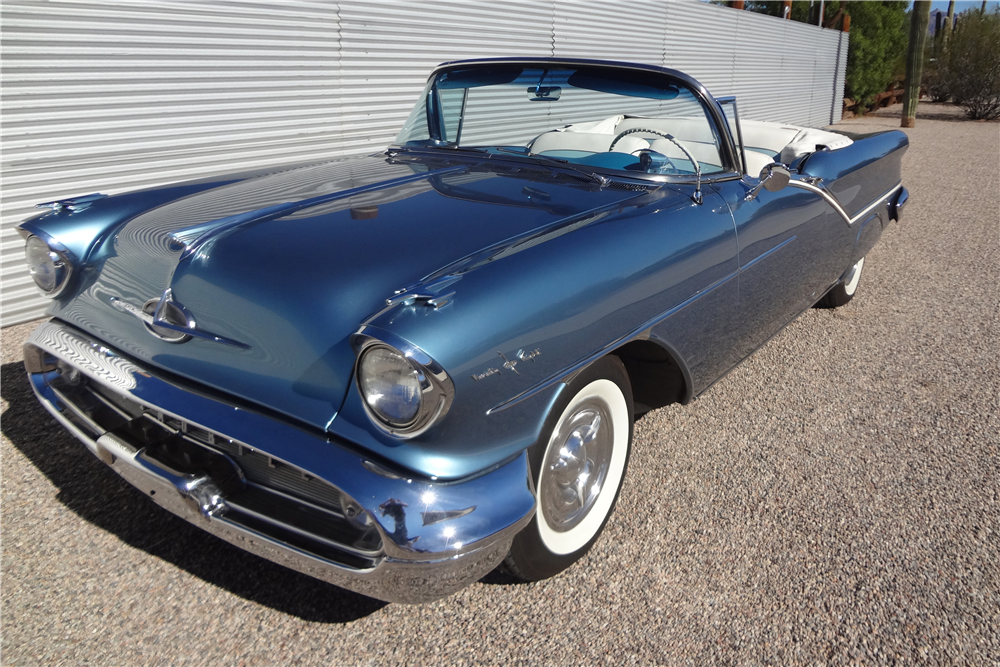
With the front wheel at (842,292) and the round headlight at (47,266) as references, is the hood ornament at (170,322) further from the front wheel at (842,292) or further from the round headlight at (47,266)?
the front wheel at (842,292)

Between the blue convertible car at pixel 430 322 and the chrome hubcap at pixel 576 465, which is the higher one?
the blue convertible car at pixel 430 322

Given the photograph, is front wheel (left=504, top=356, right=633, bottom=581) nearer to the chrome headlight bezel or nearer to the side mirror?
the chrome headlight bezel

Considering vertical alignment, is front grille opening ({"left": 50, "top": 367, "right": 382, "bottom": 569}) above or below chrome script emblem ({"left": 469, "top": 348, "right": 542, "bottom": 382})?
below

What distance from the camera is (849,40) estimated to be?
1947 cm

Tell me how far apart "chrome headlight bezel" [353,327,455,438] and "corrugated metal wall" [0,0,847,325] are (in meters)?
3.63

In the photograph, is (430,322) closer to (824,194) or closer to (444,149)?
(444,149)

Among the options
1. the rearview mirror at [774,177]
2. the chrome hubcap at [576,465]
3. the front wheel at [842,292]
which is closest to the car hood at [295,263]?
the chrome hubcap at [576,465]

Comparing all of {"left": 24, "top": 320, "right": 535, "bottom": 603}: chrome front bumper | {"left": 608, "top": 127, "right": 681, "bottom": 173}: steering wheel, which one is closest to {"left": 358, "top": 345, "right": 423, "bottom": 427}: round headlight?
{"left": 24, "top": 320, "right": 535, "bottom": 603}: chrome front bumper

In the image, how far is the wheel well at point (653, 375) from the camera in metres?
2.44

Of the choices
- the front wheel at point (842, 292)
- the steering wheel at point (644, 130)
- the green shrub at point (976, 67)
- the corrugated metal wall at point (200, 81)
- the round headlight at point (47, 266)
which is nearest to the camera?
the round headlight at point (47, 266)

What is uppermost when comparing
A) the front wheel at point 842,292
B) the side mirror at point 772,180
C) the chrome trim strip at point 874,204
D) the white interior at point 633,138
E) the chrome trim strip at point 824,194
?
the white interior at point 633,138

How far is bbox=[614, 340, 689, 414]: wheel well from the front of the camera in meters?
2.44

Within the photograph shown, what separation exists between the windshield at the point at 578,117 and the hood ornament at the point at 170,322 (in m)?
1.52

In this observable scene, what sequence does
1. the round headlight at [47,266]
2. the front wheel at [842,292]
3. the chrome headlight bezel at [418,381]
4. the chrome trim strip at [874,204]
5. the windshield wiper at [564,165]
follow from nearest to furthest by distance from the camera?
the chrome headlight bezel at [418,381]
the round headlight at [47,266]
the windshield wiper at [564,165]
the chrome trim strip at [874,204]
the front wheel at [842,292]
